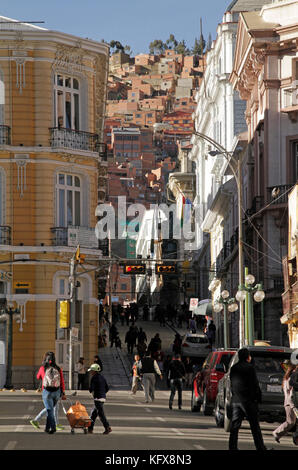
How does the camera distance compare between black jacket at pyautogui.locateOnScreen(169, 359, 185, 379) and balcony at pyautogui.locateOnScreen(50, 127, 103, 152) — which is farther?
balcony at pyautogui.locateOnScreen(50, 127, 103, 152)

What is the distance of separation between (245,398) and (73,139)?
3485cm

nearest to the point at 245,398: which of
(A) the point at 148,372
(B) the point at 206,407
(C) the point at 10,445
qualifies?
(C) the point at 10,445

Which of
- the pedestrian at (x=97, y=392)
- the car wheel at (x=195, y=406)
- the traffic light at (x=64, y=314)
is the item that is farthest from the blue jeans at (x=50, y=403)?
the traffic light at (x=64, y=314)

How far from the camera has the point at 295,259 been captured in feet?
159

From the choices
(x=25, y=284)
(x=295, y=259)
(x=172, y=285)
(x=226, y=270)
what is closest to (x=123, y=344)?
(x=226, y=270)

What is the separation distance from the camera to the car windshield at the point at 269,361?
27.0m

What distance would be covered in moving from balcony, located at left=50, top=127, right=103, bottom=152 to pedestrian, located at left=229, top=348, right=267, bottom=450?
33345 millimetres

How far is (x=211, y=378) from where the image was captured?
31.7 meters

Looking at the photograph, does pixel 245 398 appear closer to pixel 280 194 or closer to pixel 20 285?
pixel 20 285

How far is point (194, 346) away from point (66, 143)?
37.9 feet

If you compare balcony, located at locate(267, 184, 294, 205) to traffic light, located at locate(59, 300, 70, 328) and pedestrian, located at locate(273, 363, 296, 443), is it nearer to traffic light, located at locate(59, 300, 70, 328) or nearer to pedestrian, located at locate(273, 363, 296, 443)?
traffic light, located at locate(59, 300, 70, 328)

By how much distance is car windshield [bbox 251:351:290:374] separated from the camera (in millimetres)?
27016

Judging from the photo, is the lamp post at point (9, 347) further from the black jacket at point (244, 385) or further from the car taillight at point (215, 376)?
the black jacket at point (244, 385)

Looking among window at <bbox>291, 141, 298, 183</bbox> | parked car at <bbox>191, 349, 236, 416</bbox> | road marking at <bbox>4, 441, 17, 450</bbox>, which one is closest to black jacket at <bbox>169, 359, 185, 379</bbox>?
parked car at <bbox>191, 349, 236, 416</bbox>
